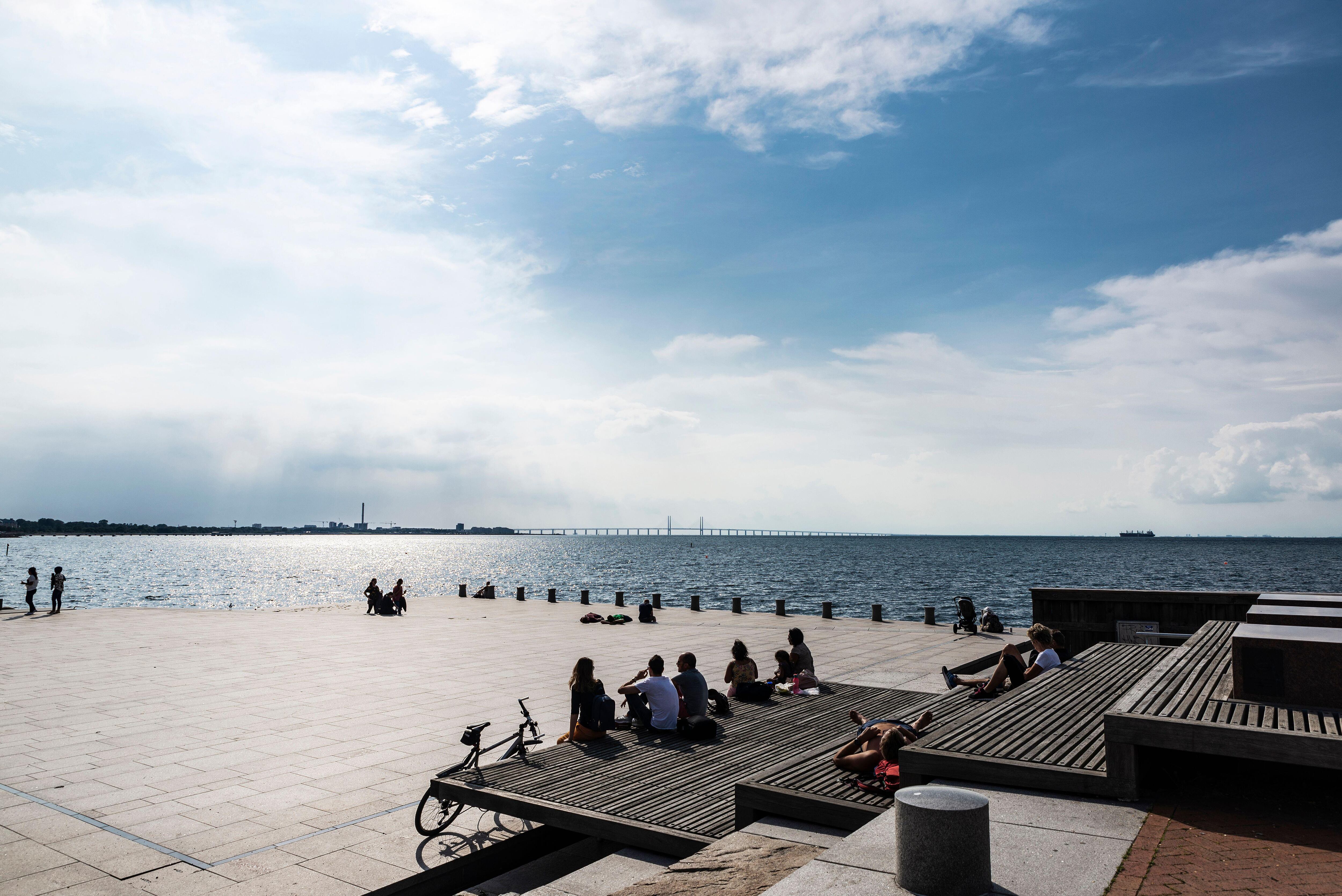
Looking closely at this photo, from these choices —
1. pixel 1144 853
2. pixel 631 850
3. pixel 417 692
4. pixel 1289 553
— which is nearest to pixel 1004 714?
pixel 1144 853

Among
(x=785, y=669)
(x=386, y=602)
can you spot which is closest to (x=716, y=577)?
(x=386, y=602)

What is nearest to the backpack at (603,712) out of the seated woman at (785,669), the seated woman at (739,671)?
the seated woman at (739,671)

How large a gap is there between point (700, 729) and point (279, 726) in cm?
700

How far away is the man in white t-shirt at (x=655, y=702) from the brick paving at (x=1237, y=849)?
17.0 ft

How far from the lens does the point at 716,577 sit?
84.3 m

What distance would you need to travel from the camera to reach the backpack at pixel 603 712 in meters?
9.30

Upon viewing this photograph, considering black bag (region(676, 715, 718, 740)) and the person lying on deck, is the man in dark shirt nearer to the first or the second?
black bag (region(676, 715, 718, 740))

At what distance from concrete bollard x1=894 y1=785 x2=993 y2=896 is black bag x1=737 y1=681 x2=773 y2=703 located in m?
6.78

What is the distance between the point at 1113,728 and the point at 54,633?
28206 mm

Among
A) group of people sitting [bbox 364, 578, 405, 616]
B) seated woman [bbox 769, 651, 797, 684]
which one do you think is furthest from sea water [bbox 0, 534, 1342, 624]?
seated woman [bbox 769, 651, 797, 684]

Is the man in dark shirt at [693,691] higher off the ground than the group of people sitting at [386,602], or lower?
higher

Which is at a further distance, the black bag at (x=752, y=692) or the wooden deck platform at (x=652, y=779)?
the black bag at (x=752, y=692)

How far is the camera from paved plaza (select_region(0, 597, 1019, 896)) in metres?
7.50

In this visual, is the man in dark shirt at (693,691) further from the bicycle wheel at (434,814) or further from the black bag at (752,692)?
the bicycle wheel at (434,814)
